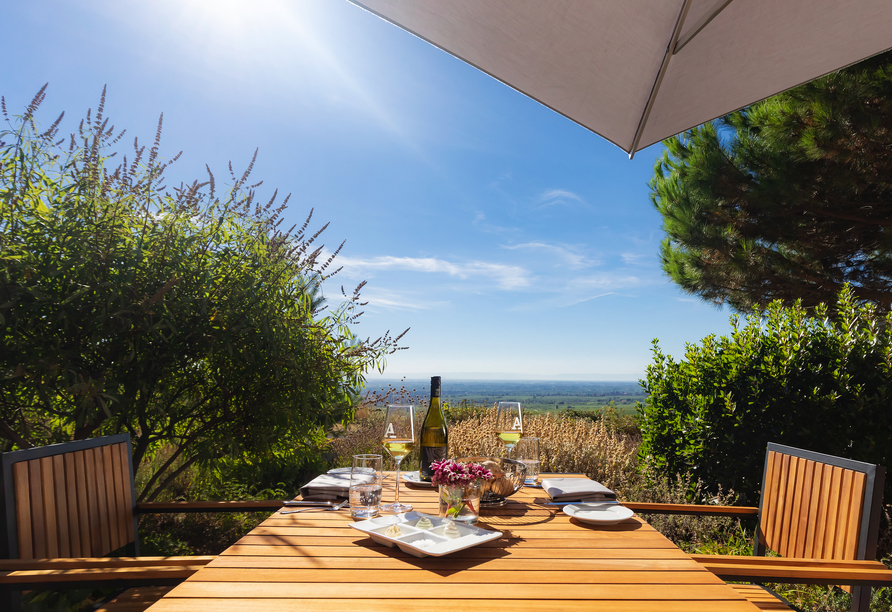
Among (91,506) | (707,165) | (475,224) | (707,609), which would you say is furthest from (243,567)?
(475,224)

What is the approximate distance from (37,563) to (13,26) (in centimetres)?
446

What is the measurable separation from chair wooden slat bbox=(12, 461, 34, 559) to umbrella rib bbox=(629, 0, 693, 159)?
2.67 m

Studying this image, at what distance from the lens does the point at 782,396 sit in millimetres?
3715

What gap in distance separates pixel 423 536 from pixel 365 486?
298 mm

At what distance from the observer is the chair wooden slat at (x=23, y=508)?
5.08 feet

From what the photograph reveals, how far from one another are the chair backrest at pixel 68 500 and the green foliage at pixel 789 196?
7.02m

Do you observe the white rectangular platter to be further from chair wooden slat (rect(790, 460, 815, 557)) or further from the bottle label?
chair wooden slat (rect(790, 460, 815, 557))

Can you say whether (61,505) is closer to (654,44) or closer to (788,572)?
(788,572)

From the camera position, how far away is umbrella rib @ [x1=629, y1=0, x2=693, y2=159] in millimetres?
1766

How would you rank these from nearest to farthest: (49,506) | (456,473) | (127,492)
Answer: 1. (456,473)
2. (49,506)
3. (127,492)

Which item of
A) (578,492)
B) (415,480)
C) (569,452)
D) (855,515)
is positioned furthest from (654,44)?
(569,452)

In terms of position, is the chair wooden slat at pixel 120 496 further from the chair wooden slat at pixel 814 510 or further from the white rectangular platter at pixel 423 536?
the chair wooden slat at pixel 814 510

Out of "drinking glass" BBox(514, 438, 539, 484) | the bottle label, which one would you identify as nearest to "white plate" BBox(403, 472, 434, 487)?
the bottle label

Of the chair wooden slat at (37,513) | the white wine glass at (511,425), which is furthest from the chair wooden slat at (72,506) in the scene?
the white wine glass at (511,425)
